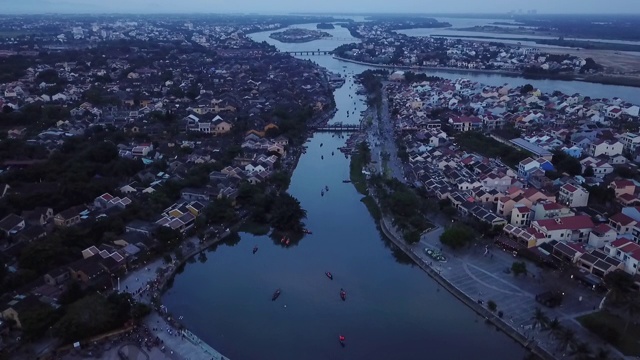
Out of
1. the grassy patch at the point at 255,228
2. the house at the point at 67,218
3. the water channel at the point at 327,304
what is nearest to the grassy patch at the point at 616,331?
the water channel at the point at 327,304

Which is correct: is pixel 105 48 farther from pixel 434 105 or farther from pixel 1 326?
pixel 1 326

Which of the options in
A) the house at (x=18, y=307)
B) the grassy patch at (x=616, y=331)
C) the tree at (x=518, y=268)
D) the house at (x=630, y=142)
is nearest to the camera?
the grassy patch at (x=616, y=331)

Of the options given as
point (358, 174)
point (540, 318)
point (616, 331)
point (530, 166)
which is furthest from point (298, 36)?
point (616, 331)

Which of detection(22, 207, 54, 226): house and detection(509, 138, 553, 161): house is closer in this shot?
detection(22, 207, 54, 226): house

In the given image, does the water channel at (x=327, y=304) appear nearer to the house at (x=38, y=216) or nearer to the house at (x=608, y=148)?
the house at (x=38, y=216)

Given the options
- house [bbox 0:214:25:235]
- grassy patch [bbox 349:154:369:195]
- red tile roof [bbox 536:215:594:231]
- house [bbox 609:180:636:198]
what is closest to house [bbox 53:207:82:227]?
house [bbox 0:214:25:235]

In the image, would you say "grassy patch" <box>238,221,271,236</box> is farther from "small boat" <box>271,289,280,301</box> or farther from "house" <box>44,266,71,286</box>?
"house" <box>44,266,71,286</box>

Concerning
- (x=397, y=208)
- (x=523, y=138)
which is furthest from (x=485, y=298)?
(x=523, y=138)
